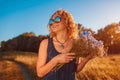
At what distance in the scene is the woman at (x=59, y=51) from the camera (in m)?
5.29

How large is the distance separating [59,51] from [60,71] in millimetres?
268

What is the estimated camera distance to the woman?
17.4 feet

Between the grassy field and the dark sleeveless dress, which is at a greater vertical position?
the dark sleeveless dress

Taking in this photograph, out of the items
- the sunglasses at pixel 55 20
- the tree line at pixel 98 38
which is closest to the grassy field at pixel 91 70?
the tree line at pixel 98 38

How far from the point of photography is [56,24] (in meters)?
5.55

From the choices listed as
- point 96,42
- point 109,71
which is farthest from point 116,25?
point 96,42

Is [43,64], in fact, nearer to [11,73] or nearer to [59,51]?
[59,51]

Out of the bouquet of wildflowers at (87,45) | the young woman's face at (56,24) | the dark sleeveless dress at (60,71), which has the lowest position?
the dark sleeveless dress at (60,71)

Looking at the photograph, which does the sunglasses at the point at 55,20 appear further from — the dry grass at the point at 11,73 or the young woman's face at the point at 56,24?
the dry grass at the point at 11,73

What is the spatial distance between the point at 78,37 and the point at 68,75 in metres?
0.64

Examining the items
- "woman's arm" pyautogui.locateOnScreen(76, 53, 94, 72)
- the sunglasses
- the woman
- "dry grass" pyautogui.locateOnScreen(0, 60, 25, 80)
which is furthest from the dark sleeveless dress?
"dry grass" pyautogui.locateOnScreen(0, 60, 25, 80)

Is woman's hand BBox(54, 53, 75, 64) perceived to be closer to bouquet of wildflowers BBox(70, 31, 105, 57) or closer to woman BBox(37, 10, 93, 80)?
woman BBox(37, 10, 93, 80)

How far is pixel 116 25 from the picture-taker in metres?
22.7

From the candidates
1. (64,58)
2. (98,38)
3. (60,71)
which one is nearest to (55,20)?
(64,58)
